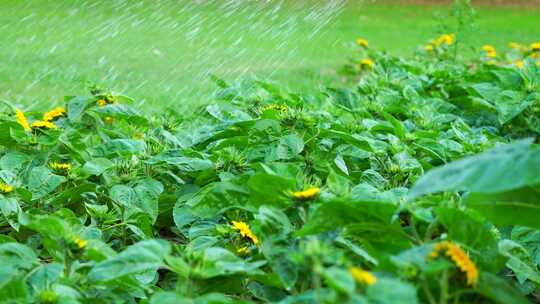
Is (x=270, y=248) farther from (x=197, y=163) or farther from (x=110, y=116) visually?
(x=110, y=116)

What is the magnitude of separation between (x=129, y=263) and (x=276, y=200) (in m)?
0.39

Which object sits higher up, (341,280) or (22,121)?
(341,280)

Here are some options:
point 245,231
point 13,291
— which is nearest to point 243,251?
point 245,231

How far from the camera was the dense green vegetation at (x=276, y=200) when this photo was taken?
1492mm

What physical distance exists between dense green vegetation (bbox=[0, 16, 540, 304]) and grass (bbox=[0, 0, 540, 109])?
6.32ft

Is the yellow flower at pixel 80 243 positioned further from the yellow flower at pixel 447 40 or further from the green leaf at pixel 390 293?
the yellow flower at pixel 447 40

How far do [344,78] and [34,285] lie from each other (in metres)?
5.34

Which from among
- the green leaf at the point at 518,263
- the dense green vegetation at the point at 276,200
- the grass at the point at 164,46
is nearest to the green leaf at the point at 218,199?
the dense green vegetation at the point at 276,200

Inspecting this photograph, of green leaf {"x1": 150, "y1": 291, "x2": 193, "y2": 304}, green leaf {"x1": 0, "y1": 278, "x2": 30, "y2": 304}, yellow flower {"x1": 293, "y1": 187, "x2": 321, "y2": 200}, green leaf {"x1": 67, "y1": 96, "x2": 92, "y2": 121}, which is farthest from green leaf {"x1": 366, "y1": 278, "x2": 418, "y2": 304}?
green leaf {"x1": 67, "y1": 96, "x2": 92, "y2": 121}

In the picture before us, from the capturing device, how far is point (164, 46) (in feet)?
23.2

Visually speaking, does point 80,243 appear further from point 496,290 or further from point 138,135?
point 138,135

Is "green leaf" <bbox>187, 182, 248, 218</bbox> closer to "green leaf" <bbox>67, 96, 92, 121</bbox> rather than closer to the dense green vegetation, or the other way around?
the dense green vegetation

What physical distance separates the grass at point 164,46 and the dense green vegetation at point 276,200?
6.32 ft

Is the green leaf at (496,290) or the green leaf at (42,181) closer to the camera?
the green leaf at (496,290)
